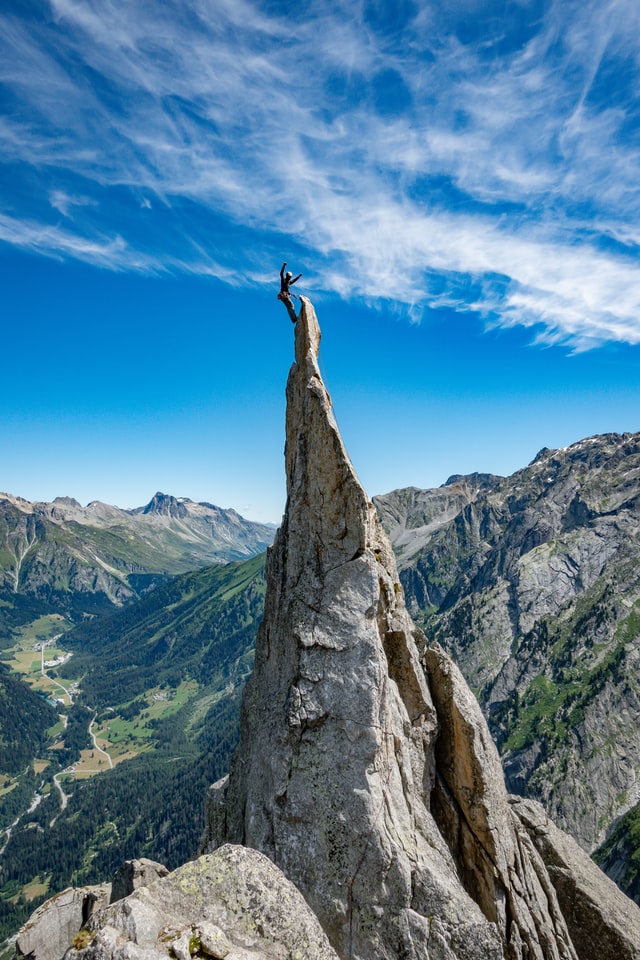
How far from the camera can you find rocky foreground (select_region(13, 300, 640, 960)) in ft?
50.1

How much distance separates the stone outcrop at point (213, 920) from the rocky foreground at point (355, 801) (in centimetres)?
4

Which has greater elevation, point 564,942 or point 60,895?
point 564,942

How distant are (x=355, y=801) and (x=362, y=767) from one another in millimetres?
1137

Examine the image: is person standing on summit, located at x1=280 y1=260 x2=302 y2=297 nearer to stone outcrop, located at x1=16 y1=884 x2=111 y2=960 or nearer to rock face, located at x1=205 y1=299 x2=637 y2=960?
rock face, located at x1=205 y1=299 x2=637 y2=960

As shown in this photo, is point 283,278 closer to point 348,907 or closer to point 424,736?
point 424,736

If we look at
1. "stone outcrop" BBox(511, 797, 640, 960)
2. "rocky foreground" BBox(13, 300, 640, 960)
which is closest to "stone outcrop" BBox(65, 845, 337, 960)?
"rocky foreground" BBox(13, 300, 640, 960)

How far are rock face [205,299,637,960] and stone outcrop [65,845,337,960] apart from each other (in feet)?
26.6

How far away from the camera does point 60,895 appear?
36.5m

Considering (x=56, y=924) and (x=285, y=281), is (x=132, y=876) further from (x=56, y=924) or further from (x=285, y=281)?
(x=285, y=281)

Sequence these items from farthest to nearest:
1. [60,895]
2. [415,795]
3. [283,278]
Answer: [60,895], [283,278], [415,795]

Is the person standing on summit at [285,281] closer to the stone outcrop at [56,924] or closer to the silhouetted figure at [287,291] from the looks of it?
the silhouetted figure at [287,291]

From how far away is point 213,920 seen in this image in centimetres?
1030

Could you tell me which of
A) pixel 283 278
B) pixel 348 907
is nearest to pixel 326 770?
pixel 348 907

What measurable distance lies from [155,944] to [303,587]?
51.9 feet
